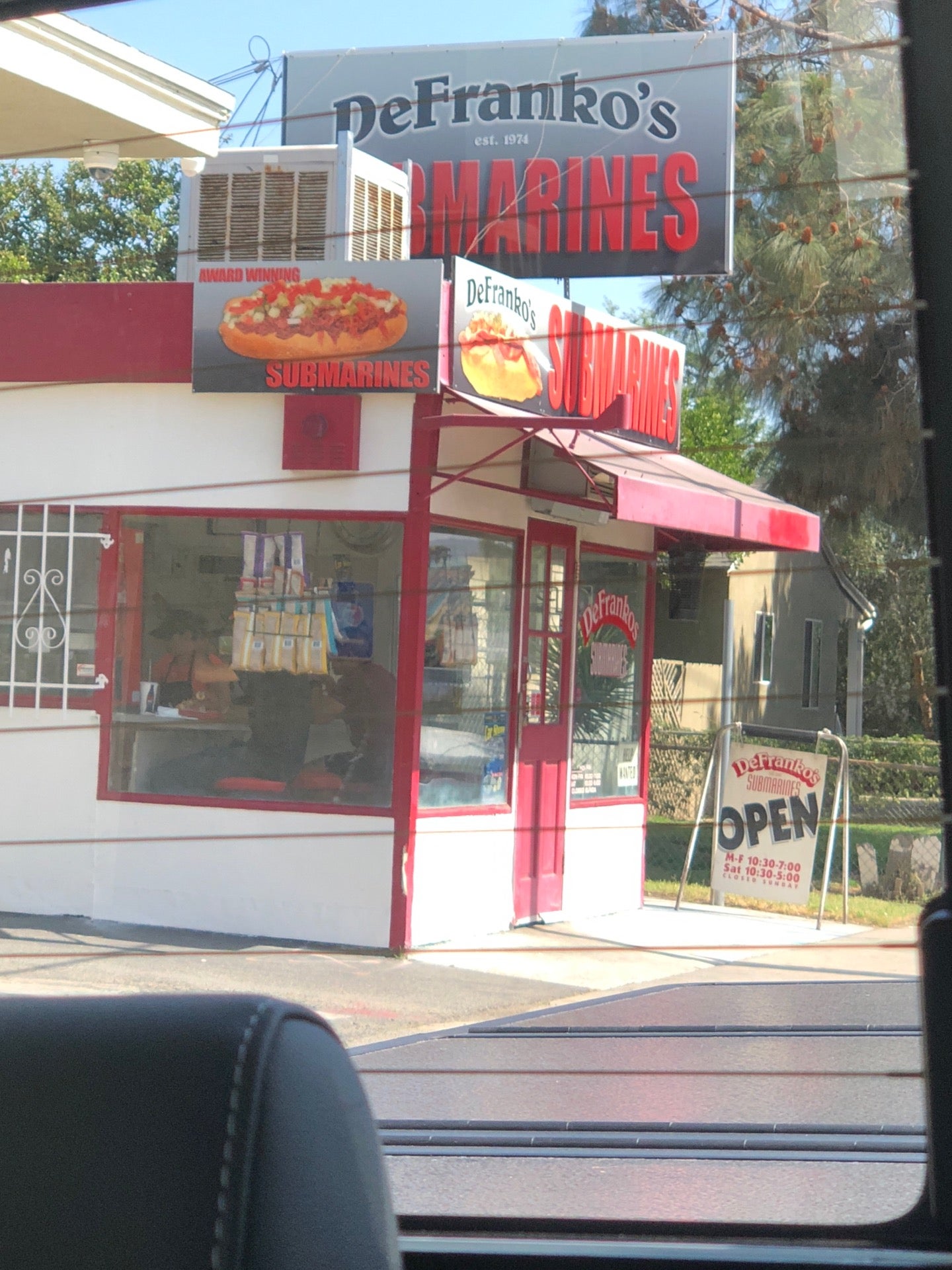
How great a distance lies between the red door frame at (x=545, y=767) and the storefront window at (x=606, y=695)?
0.27 ft

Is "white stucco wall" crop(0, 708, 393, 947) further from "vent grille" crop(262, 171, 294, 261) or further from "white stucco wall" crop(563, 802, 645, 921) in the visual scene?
"vent grille" crop(262, 171, 294, 261)

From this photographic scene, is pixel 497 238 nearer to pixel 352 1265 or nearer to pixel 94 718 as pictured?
pixel 94 718

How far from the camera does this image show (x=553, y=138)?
227 inches

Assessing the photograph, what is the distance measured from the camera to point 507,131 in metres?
6.75

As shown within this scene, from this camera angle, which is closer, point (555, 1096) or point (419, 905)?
point (555, 1096)

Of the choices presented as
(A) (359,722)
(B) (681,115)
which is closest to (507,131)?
(A) (359,722)

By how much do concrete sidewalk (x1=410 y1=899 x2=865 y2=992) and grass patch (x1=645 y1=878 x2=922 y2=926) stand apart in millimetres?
21

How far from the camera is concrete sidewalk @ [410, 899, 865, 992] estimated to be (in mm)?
2834

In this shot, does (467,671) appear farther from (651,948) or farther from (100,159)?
(100,159)

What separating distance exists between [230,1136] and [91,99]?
2155 mm

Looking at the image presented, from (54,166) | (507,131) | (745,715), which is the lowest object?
(745,715)

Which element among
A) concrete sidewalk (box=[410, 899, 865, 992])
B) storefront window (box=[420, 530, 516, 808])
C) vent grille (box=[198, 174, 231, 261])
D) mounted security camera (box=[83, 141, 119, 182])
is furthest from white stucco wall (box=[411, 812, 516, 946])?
mounted security camera (box=[83, 141, 119, 182])

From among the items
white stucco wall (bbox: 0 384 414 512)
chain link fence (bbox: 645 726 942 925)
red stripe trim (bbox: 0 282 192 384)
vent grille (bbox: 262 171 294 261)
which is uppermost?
vent grille (bbox: 262 171 294 261)

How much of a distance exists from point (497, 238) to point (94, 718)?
3372 millimetres
